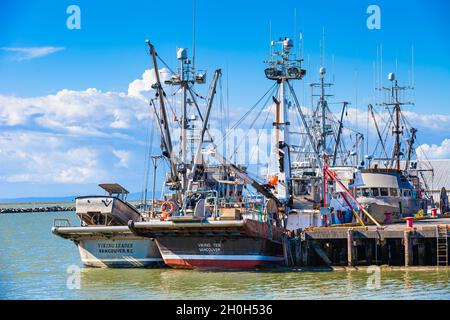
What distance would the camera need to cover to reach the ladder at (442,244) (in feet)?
135

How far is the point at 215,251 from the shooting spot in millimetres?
41688

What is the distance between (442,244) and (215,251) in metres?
12.1

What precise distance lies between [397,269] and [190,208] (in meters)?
13.8

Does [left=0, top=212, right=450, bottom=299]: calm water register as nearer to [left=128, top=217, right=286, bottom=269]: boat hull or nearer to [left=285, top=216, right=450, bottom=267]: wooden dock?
[left=128, top=217, right=286, bottom=269]: boat hull

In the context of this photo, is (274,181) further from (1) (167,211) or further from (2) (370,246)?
(2) (370,246)

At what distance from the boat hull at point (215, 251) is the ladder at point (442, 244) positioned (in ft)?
29.6

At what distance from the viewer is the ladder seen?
41031 mm

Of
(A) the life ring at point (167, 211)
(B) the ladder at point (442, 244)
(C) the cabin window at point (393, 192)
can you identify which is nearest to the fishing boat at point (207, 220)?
(A) the life ring at point (167, 211)

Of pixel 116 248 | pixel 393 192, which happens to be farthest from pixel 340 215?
pixel 393 192

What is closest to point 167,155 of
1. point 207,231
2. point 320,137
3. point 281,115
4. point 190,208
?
point 190,208

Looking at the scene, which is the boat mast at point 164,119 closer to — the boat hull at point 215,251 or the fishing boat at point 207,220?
the fishing boat at point 207,220

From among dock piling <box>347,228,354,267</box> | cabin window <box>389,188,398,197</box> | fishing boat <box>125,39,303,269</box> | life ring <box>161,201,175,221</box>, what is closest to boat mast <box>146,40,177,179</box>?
fishing boat <box>125,39,303,269</box>
